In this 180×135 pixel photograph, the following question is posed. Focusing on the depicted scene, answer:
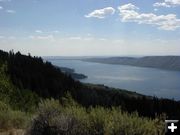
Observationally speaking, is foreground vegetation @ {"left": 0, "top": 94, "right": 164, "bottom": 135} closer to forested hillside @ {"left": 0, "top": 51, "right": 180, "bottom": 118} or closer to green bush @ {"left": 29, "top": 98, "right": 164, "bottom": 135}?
green bush @ {"left": 29, "top": 98, "right": 164, "bottom": 135}

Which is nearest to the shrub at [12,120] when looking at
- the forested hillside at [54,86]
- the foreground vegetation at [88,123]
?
the foreground vegetation at [88,123]

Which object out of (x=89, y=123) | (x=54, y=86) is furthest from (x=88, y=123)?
(x=54, y=86)

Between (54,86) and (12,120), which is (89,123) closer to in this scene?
(12,120)

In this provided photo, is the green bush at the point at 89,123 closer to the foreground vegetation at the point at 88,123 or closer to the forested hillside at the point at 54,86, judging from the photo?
the foreground vegetation at the point at 88,123

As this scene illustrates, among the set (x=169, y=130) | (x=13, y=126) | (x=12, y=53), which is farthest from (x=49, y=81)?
(x=169, y=130)

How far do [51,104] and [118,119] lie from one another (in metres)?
1.61

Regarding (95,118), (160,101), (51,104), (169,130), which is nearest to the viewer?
(169,130)

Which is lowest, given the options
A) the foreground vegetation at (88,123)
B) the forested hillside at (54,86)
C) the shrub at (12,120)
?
the forested hillside at (54,86)

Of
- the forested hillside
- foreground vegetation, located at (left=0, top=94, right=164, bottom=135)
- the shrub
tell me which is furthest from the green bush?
the forested hillside

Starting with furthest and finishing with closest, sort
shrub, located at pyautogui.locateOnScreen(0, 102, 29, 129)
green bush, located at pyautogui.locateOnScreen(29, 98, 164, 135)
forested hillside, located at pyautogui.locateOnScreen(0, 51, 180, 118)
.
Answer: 1. forested hillside, located at pyautogui.locateOnScreen(0, 51, 180, 118)
2. shrub, located at pyautogui.locateOnScreen(0, 102, 29, 129)
3. green bush, located at pyautogui.locateOnScreen(29, 98, 164, 135)

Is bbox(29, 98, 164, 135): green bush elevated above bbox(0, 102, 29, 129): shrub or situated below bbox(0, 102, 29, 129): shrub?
above

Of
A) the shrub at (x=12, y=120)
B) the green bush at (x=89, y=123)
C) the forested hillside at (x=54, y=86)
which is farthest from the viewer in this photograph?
the forested hillside at (x=54, y=86)

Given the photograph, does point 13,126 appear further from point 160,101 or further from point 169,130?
point 160,101

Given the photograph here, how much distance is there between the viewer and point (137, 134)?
245 inches
